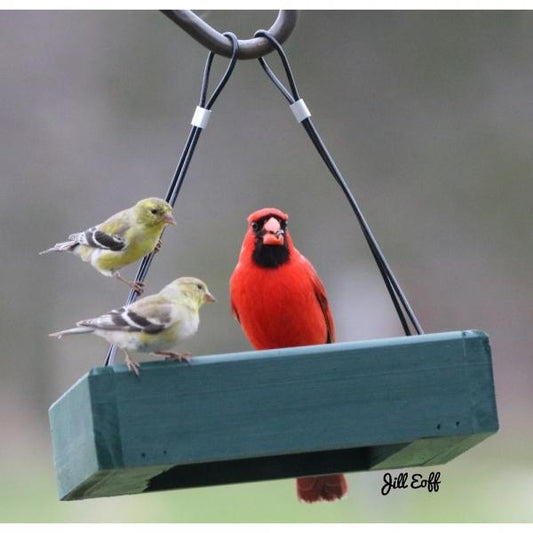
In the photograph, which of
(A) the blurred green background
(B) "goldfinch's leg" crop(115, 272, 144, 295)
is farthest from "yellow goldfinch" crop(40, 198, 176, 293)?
(A) the blurred green background

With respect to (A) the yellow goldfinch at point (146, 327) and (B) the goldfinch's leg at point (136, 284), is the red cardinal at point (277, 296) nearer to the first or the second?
(B) the goldfinch's leg at point (136, 284)

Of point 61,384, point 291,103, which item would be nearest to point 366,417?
point 291,103

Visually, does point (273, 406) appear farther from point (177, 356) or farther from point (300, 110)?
point (300, 110)

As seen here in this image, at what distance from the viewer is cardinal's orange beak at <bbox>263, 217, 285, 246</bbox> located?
339cm

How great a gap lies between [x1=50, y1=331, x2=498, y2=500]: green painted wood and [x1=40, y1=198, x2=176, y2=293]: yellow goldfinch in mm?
338

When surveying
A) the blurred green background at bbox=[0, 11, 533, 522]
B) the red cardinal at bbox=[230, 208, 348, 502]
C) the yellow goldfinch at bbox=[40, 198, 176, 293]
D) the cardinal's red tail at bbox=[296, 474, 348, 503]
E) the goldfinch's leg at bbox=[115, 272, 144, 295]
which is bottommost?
the cardinal's red tail at bbox=[296, 474, 348, 503]

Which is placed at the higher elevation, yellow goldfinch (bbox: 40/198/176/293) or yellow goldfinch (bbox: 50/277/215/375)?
yellow goldfinch (bbox: 40/198/176/293)

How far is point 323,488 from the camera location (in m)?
3.79

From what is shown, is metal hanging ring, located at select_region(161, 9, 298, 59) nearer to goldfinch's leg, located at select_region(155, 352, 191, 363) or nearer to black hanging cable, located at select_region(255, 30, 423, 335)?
black hanging cable, located at select_region(255, 30, 423, 335)

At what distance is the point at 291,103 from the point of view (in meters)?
3.16

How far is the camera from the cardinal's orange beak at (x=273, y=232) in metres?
3.39

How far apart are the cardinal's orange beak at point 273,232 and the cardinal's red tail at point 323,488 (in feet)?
2.57

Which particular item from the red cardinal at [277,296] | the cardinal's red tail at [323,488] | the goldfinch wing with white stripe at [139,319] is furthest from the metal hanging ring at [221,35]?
the cardinal's red tail at [323,488]

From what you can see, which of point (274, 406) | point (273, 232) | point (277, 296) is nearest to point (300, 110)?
point (273, 232)
